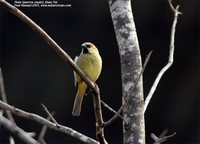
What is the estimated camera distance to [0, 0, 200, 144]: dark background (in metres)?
6.35

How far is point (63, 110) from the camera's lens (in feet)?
21.5

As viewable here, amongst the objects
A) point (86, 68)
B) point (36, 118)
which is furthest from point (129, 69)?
point (86, 68)

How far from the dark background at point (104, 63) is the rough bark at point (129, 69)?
3391 mm

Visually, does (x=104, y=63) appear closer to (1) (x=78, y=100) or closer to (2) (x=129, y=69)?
(1) (x=78, y=100)

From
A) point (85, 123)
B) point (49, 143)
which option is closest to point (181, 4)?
point (85, 123)

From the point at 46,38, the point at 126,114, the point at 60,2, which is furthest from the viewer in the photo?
the point at 60,2

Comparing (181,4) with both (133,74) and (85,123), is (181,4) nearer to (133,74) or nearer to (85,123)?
(85,123)

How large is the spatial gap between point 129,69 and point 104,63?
378 cm

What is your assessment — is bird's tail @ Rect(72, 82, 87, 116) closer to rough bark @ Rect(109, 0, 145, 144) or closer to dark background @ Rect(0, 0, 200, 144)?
rough bark @ Rect(109, 0, 145, 144)

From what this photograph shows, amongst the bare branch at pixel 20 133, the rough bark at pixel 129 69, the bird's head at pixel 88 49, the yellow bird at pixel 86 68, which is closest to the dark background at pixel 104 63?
the bird's head at pixel 88 49

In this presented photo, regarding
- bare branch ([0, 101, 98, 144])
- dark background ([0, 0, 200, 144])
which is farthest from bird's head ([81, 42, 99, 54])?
dark background ([0, 0, 200, 144])

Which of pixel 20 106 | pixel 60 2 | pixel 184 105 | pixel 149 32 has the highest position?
pixel 60 2

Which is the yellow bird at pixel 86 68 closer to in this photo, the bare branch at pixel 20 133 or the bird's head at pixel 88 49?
the bird's head at pixel 88 49

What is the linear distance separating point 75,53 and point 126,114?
3.55 m
